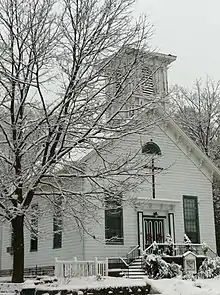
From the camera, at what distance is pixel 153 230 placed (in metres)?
23.1

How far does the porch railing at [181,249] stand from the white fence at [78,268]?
2.56 meters

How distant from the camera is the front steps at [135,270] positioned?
62.4 feet

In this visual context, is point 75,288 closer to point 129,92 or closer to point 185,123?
point 129,92

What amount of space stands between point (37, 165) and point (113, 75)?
3673 millimetres

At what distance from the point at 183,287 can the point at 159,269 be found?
2.61m

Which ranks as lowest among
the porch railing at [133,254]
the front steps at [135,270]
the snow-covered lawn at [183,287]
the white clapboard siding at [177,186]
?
the snow-covered lawn at [183,287]

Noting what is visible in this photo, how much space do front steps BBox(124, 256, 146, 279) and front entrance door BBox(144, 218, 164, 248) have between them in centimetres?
180

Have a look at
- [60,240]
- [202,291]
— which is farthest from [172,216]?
[202,291]

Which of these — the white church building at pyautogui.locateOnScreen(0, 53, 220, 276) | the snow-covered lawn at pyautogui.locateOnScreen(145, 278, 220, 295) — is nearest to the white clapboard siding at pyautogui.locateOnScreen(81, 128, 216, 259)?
the white church building at pyautogui.locateOnScreen(0, 53, 220, 276)

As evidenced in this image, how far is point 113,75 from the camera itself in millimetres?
15031

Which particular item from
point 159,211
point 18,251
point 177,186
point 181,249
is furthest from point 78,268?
point 177,186

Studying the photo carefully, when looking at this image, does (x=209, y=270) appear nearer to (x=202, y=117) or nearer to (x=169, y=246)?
(x=169, y=246)

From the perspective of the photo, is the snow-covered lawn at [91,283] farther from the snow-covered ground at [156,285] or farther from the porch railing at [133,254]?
the porch railing at [133,254]

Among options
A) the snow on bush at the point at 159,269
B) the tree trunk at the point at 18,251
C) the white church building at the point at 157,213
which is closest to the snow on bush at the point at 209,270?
the snow on bush at the point at 159,269
